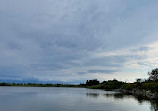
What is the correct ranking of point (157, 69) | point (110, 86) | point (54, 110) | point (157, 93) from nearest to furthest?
point (54, 110) → point (157, 93) → point (157, 69) → point (110, 86)

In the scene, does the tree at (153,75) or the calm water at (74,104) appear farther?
the tree at (153,75)

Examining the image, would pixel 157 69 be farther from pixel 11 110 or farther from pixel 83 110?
pixel 11 110

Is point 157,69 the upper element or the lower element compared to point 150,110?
upper

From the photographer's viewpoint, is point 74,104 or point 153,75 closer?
point 74,104

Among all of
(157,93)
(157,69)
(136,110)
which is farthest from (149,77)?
(136,110)

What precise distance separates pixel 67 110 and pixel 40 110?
5.33 meters

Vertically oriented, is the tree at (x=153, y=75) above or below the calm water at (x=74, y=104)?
above

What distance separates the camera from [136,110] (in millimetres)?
36438

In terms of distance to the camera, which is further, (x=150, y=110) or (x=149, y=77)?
(x=149, y=77)

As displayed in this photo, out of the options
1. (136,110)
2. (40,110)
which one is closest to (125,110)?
(136,110)

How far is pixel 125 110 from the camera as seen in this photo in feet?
118

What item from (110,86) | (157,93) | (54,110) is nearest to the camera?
(54,110)

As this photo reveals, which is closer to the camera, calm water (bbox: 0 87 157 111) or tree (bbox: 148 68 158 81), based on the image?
calm water (bbox: 0 87 157 111)

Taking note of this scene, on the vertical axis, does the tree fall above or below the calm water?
above
